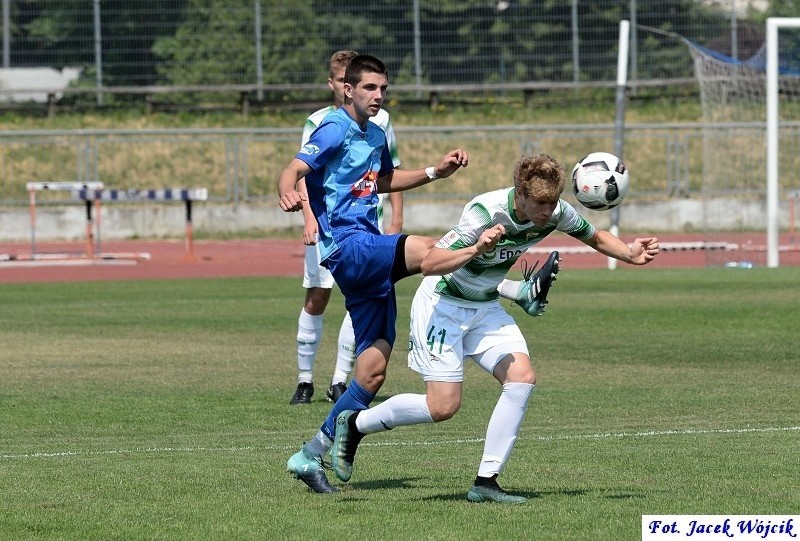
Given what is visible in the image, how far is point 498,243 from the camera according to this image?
6637mm

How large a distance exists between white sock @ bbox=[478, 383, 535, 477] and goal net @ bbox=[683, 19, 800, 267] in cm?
1589

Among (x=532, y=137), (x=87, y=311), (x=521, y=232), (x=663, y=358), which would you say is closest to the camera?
(x=521, y=232)

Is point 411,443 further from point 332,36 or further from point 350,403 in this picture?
point 332,36

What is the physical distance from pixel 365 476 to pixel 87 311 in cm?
1126

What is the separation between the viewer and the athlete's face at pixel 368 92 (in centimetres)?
768

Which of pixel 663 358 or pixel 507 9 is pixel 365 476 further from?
pixel 507 9

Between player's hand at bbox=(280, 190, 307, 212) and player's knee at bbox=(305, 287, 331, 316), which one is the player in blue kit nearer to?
player's hand at bbox=(280, 190, 307, 212)

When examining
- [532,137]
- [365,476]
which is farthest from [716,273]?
[365,476]

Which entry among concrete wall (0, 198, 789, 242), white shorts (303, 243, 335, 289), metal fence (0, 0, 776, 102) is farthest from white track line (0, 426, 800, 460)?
metal fence (0, 0, 776, 102)

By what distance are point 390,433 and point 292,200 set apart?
2.56 m

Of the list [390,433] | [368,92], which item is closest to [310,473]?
[368,92]

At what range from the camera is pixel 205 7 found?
35.1 m

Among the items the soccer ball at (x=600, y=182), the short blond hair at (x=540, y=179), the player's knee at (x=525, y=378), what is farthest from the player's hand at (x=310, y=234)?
the short blond hair at (x=540, y=179)

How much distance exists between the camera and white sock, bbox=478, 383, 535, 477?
261 inches
